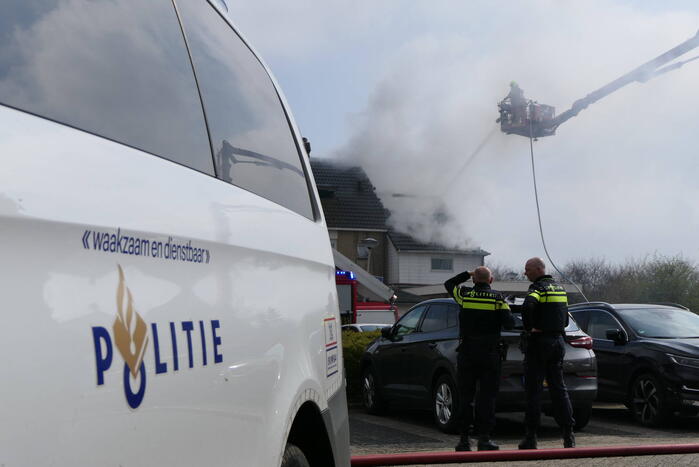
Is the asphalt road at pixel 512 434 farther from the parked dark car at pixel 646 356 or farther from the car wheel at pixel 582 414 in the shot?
the parked dark car at pixel 646 356

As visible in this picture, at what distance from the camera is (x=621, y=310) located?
13820 mm

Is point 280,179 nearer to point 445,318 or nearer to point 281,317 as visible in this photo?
point 281,317

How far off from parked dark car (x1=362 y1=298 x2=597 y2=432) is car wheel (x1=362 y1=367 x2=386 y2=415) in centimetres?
8

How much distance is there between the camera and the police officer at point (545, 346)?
9383mm

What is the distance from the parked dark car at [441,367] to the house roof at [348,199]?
3469 centimetres

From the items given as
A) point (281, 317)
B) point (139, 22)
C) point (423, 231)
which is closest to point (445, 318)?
point (281, 317)

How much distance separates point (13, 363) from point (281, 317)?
144 cm

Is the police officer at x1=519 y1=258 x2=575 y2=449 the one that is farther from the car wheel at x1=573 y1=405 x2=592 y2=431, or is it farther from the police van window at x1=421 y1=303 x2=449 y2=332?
the police van window at x1=421 y1=303 x2=449 y2=332

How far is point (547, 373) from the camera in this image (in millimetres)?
9586

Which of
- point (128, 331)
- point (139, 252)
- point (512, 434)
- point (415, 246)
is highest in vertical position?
point (415, 246)

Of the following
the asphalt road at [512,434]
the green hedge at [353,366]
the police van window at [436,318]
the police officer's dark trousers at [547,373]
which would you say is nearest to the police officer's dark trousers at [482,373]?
the police officer's dark trousers at [547,373]

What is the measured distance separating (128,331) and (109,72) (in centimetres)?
56

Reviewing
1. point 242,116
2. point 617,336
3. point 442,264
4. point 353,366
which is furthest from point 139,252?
point 442,264

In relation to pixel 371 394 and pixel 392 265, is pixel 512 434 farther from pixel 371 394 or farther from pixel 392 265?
pixel 392 265
